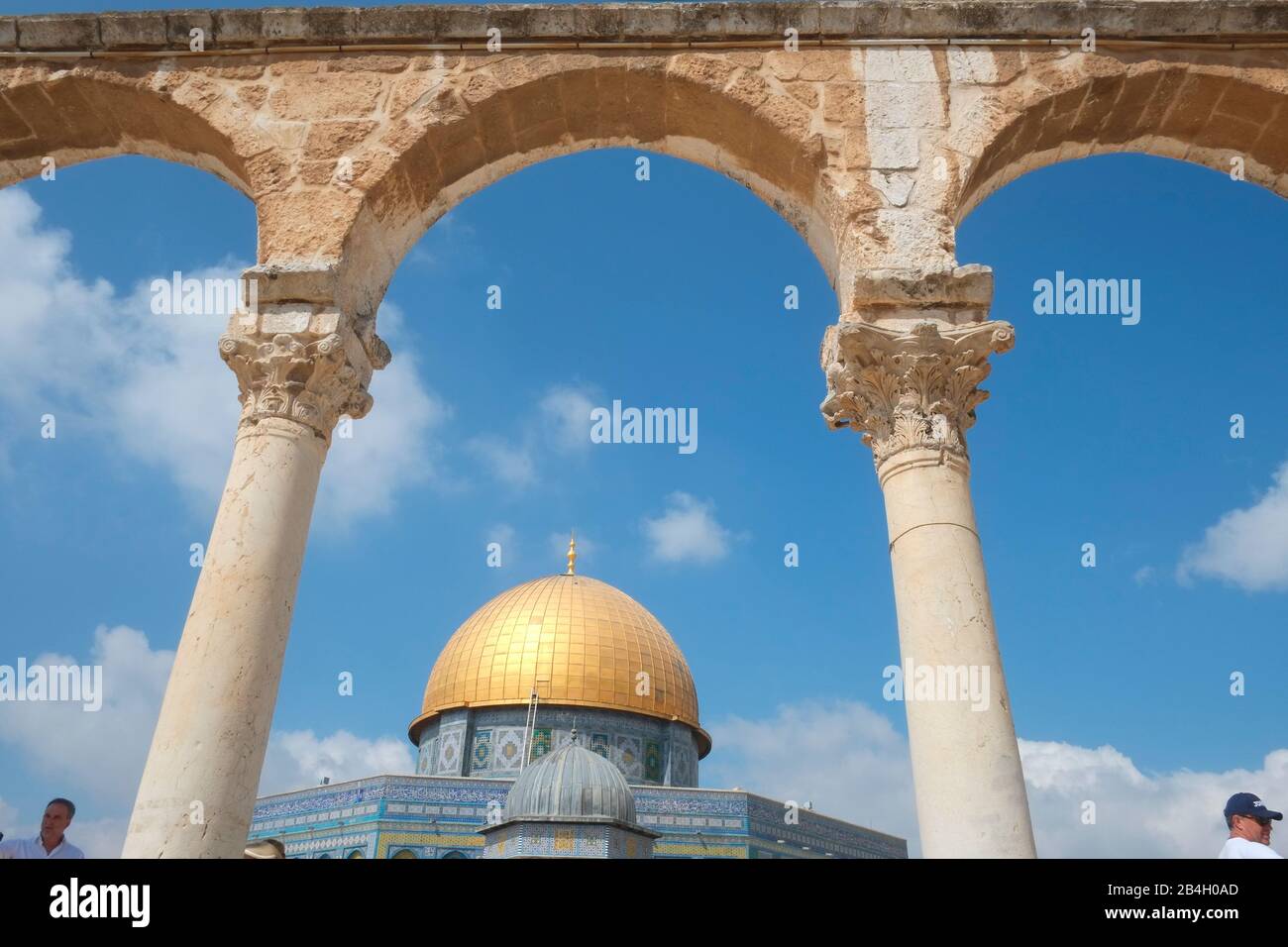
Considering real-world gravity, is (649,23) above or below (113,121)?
above

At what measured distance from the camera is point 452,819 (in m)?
21.8

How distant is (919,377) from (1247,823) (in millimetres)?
2163

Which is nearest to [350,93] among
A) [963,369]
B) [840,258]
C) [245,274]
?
[245,274]

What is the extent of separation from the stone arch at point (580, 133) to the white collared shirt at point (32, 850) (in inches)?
115

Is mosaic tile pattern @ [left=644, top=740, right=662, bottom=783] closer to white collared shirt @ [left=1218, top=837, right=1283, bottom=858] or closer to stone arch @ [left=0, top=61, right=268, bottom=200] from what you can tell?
stone arch @ [left=0, top=61, right=268, bottom=200]

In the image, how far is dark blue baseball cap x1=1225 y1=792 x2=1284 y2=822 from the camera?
3.81 metres

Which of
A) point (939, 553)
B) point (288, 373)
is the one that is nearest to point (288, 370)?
point (288, 373)

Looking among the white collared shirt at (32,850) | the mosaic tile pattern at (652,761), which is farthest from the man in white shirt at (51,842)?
the mosaic tile pattern at (652,761)

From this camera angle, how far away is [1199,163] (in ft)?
18.6

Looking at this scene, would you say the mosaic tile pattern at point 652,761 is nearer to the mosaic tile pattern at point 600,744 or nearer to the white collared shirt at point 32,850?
the mosaic tile pattern at point 600,744

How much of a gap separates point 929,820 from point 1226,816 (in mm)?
1236

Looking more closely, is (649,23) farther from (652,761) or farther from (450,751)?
Answer: (450,751)

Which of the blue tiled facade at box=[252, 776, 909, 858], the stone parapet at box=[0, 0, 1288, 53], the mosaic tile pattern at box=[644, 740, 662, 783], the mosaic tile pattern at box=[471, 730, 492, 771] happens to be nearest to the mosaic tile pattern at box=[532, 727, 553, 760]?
the mosaic tile pattern at box=[471, 730, 492, 771]
